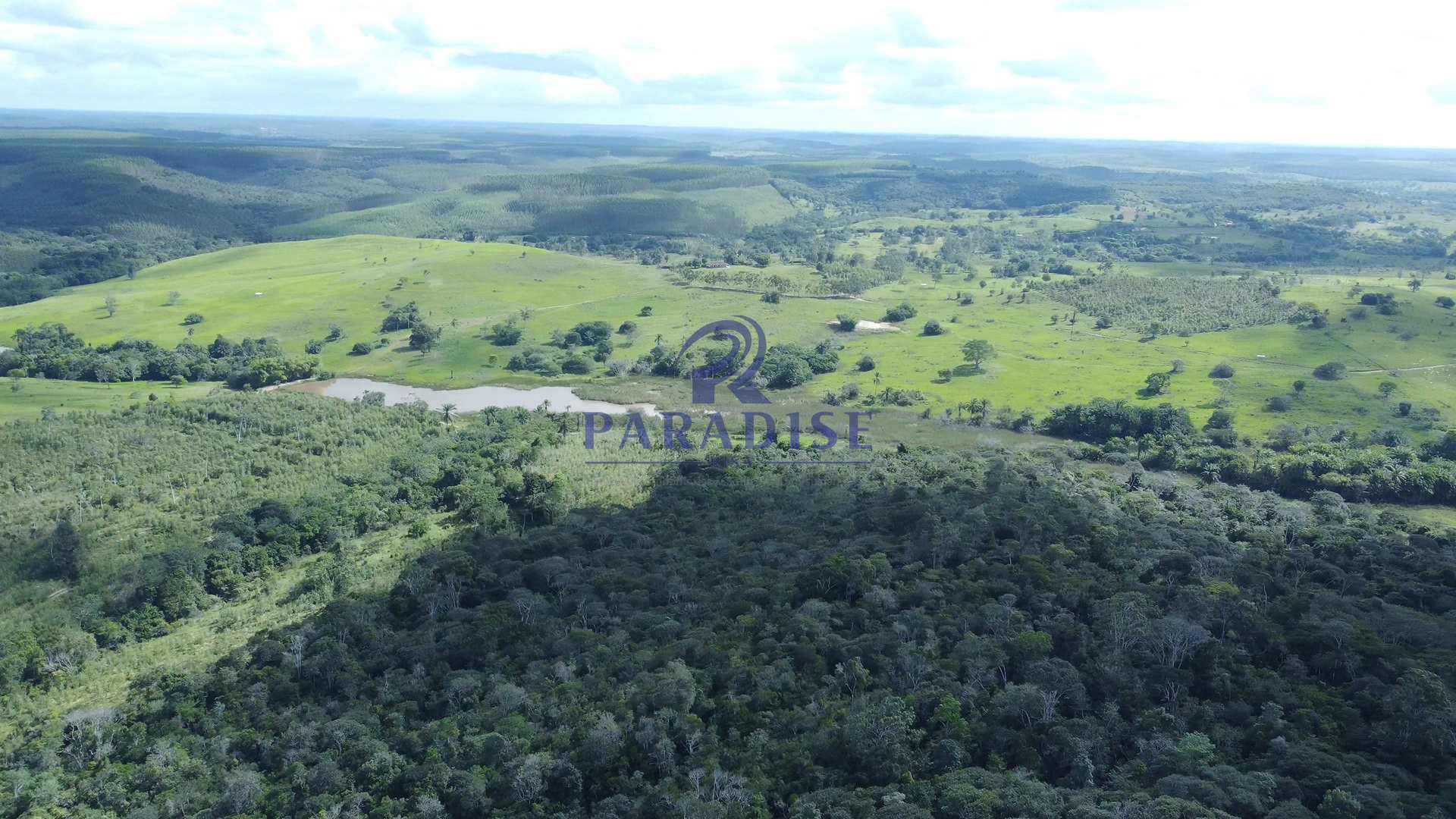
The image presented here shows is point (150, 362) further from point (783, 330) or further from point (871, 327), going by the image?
point (871, 327)

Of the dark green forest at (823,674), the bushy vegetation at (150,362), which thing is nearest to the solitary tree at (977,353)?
the dark green forest at (823,674)

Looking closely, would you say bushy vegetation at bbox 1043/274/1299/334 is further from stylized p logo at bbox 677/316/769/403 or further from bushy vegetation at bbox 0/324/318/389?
bushy vegetation at bbox 0/324/318/389

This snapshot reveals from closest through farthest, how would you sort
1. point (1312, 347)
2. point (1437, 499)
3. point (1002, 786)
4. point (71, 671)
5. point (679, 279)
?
point (1002, 786) → point (71, 671) → point (1437, 499) → point (1312, 347) → point (679, 279)

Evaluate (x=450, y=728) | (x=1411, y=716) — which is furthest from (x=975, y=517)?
(x=450, y=728)

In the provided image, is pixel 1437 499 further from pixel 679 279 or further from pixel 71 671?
pixel 679 279

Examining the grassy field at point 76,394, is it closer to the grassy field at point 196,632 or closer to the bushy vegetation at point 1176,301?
the grassy field at point 196,632

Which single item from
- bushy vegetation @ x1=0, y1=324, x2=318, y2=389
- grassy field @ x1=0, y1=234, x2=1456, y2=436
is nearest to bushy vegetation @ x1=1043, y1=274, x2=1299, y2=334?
grassy field @ x1=0, y1=234, x2=1456, y2=436
